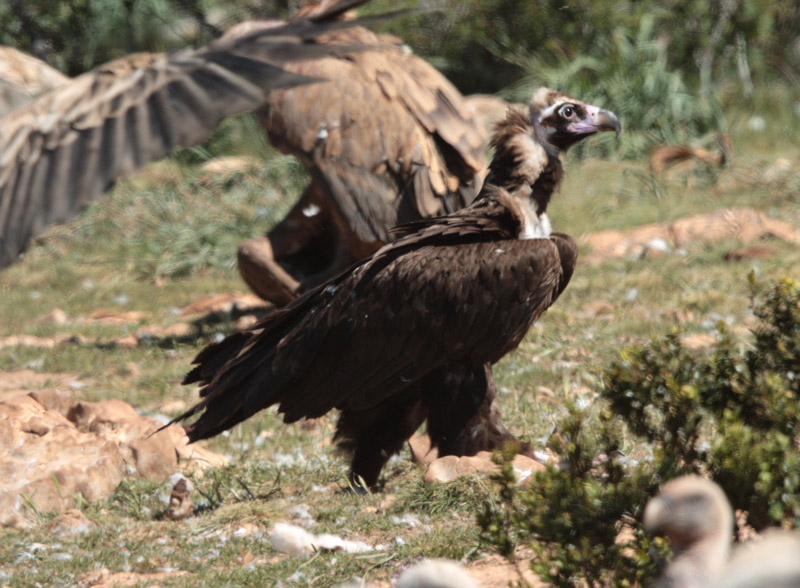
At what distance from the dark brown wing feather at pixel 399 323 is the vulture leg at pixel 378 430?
0.15 m

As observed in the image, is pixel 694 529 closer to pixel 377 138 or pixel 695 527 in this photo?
pixel 695 527

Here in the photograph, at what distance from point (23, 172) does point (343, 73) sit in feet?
8.74

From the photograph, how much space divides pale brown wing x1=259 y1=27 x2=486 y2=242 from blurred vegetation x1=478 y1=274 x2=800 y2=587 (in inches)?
98.8

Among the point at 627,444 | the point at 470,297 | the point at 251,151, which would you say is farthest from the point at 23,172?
the point at 251,151

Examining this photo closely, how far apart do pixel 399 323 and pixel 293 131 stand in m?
2.11

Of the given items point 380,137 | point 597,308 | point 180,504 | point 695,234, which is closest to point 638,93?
point 695,234

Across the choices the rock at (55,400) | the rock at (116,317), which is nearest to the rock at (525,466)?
the rock at (55,400)

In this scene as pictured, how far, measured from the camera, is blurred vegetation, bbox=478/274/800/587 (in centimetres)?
275

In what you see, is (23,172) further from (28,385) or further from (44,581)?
(28,385)

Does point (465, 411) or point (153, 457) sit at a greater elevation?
point (465, 411)

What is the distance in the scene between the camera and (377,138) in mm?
5898

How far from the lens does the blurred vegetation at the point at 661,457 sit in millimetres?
2748

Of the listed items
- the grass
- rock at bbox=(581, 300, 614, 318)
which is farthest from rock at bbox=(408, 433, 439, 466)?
rock at bbox=(581, 300, 614, 318)

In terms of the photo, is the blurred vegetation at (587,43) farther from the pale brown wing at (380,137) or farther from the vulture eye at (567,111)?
the vulture eye at (567,111)
